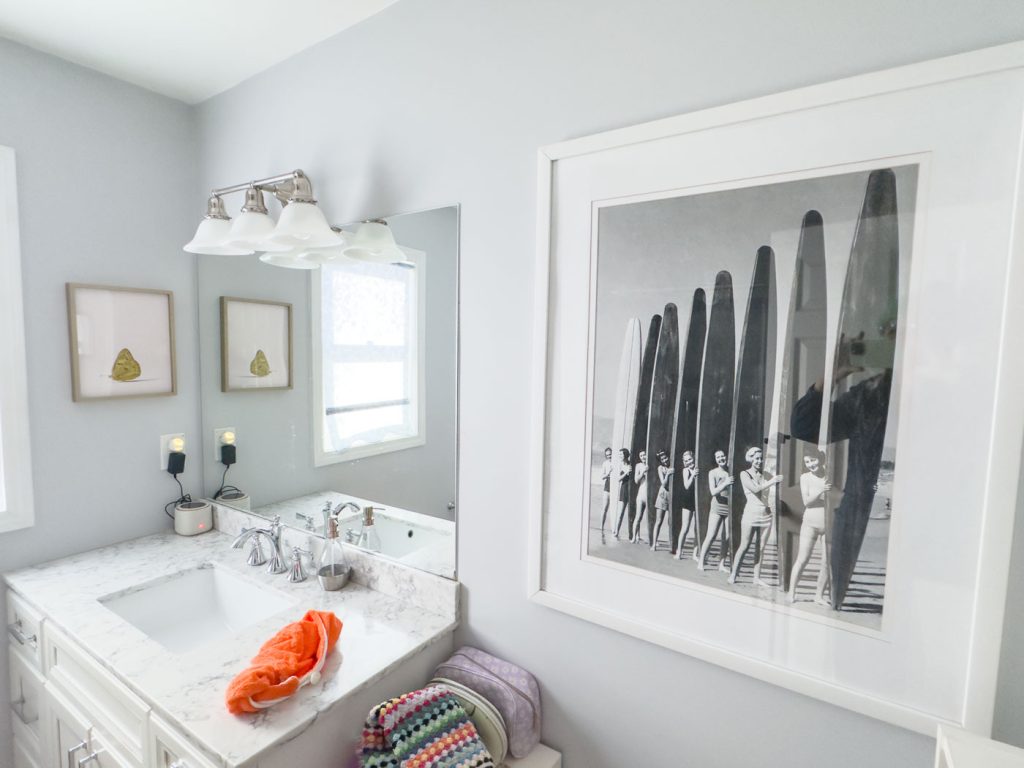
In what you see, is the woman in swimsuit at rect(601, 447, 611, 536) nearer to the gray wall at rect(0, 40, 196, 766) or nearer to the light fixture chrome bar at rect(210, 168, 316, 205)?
the light fixture chrome bar at rect(210, 168, 316, 205)

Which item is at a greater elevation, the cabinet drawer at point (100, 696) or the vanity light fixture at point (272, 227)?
the vanity light fixture at point (272, 227)

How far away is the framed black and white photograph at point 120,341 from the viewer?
1.70 metres

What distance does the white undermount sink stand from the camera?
149 cm

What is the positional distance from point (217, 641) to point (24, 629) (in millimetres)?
823

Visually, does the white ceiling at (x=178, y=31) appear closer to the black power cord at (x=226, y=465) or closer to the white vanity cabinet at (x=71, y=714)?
the black power cord at (x=226, y=465)

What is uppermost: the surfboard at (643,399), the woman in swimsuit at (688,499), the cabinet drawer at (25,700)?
the surfboard at (643,399)

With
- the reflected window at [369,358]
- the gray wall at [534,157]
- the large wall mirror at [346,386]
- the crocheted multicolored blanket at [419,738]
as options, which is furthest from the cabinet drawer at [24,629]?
the gray wall at [534,157]

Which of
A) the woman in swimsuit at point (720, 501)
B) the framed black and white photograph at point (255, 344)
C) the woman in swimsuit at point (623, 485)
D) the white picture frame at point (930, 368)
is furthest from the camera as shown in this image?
the framed black and white photograph at point (255, 344)

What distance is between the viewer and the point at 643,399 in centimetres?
104

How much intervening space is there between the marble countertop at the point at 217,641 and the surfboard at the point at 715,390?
2.35 ft

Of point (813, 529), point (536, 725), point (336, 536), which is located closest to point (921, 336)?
point (813, 529)

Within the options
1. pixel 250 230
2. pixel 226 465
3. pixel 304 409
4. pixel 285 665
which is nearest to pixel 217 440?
pixel 226 465

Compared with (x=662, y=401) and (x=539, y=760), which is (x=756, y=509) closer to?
(x=662, y=401)

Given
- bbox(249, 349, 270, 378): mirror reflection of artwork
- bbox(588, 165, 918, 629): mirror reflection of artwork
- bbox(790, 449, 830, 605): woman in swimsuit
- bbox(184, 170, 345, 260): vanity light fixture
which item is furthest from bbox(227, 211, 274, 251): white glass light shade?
bbox(790, 449, 830, 605): woman in swimsuit
